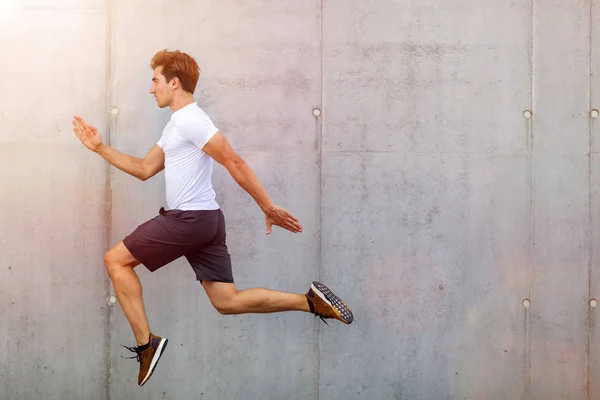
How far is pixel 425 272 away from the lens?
5453 millimetres

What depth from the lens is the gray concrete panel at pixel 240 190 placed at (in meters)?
5.36

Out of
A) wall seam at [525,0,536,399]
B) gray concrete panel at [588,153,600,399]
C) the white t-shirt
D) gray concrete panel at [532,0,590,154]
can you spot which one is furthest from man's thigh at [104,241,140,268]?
gray concrete panel at [588,153,600,399]

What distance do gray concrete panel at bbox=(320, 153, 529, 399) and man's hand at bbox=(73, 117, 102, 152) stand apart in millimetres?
1743

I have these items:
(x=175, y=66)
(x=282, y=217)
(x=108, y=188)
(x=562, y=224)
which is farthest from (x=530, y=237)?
(x=108, y=188)

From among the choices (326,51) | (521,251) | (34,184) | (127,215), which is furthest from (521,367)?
(34,184)

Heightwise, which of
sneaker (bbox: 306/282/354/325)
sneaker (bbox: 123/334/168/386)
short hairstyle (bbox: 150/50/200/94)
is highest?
short hairstyle (bbox: 150/50/200/94)

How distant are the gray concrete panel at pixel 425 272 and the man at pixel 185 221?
81cm

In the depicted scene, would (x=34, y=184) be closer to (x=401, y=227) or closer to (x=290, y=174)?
(x=290, y=174)

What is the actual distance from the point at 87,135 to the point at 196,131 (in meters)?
0.83

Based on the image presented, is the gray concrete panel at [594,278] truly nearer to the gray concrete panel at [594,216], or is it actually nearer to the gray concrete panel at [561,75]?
the gray concrete panel at [594,216]

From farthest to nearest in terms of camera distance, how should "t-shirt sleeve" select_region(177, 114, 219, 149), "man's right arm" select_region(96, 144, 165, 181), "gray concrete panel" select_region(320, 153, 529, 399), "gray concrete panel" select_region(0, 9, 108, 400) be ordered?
"gray concrete panel" select_region(320, 153, 529, 399) → "gray concrete panel" select_region(0, 9, 108, 400) → "man's right arm" select_region(96, 144, 165, 181) → "t-shirt sleeve" select_region(177, 114, 219, 149)

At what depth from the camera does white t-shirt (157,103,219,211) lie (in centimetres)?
447

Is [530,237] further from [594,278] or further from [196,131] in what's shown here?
[196,131]

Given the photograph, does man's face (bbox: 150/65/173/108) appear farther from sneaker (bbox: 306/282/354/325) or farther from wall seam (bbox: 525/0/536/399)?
wall seam (bbox: 525/0/536/399)
